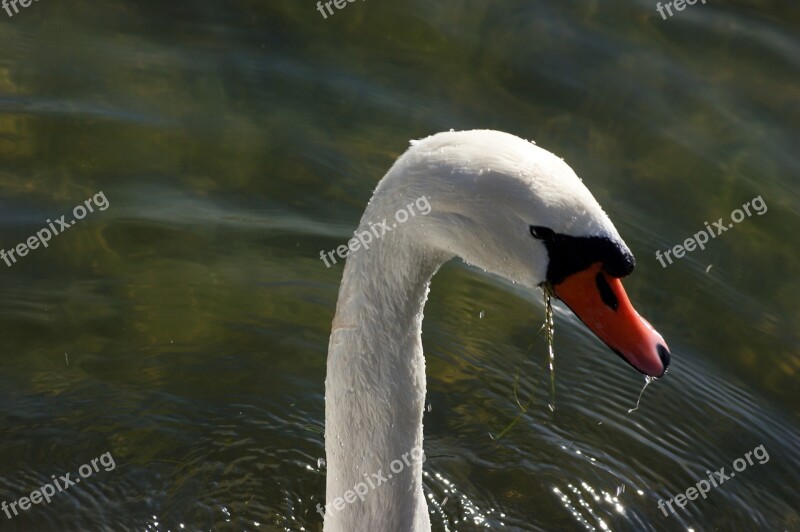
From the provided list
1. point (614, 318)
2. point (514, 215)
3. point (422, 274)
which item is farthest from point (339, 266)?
point (514, 215)

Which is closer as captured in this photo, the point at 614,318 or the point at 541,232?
the point at 541,232

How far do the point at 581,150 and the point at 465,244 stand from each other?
4526 mm

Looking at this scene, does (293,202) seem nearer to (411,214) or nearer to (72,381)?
(72,381)

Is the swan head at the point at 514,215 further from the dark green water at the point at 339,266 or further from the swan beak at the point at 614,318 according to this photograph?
the dark green water at the point at 339,266

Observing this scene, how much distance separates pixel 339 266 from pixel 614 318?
10.9 ft

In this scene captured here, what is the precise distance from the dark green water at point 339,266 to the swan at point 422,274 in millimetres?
1326

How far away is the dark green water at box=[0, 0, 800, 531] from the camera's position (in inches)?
237

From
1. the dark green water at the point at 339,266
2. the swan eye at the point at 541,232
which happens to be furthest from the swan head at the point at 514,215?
the dark green water at the point at 339,266

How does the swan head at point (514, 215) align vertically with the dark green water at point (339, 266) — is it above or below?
above

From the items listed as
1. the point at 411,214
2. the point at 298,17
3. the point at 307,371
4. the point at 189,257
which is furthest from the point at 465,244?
the point at 298,17

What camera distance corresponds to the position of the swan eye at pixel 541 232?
3740 millimetres

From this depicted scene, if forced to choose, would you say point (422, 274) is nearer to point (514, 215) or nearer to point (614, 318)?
point (514, 215)

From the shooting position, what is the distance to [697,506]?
6121 millimetres

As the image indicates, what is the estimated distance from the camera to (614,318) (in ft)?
13.4
